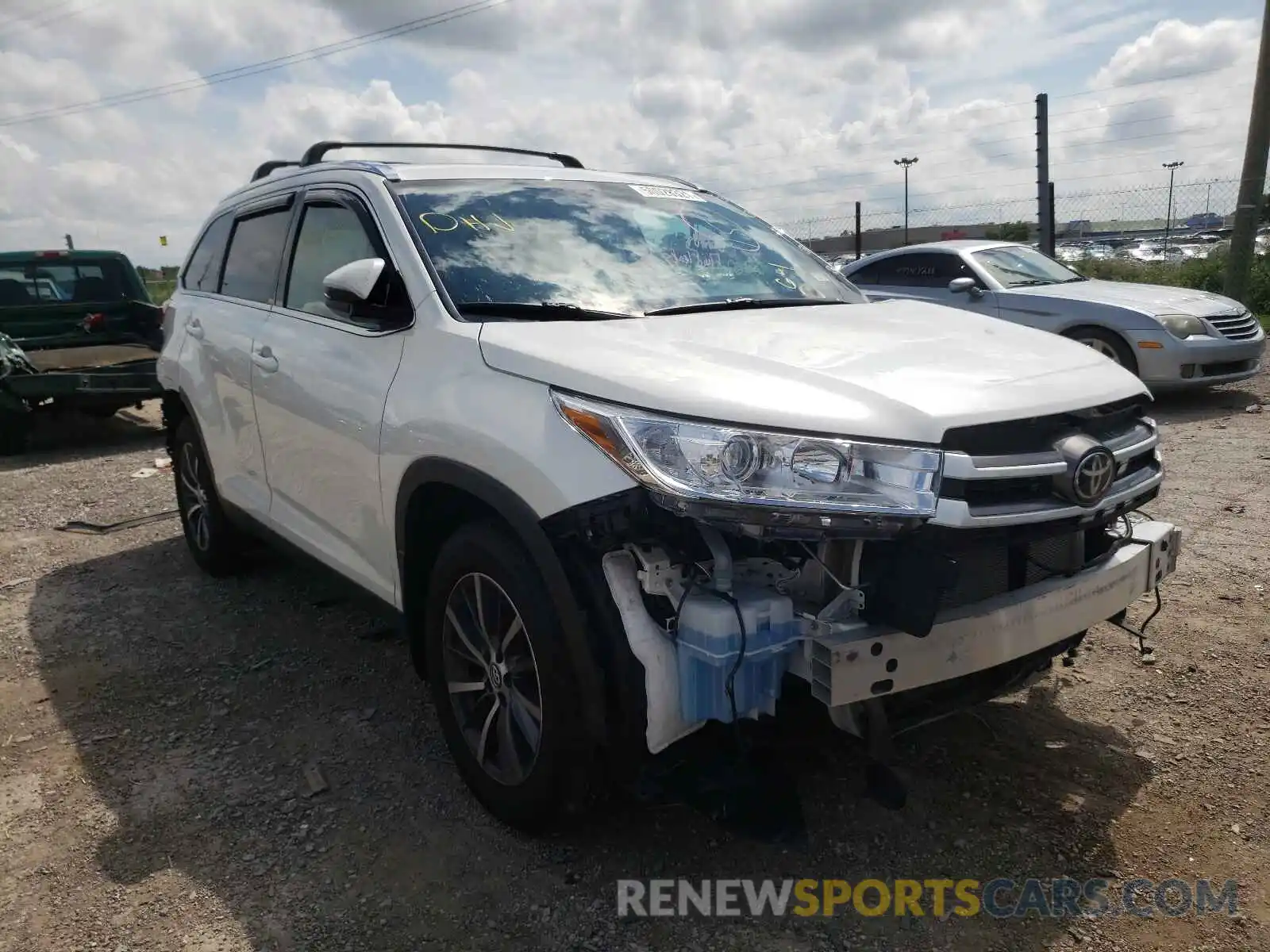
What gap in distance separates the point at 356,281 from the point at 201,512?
9.02 ft

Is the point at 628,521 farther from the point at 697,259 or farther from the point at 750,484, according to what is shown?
the point at 697,259

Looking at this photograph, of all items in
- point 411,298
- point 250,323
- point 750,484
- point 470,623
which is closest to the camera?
point 750,484

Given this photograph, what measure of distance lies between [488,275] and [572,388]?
804mm

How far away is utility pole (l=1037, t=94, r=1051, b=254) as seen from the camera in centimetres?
1196

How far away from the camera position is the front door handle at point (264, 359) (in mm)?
3816

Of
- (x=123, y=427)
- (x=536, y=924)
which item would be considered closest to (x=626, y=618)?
(x=536, y=924)

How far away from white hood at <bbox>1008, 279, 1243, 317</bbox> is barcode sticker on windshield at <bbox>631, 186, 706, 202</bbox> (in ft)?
19.2

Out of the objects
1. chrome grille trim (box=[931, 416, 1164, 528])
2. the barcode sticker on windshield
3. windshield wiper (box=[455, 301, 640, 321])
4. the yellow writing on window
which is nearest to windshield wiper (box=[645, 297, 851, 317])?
windshield wiper (box=[455, 301, 640, 321])

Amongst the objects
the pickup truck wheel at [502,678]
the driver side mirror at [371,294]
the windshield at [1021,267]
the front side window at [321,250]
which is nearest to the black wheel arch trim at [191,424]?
the front side window at [321,250]

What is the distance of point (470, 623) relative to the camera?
283cm

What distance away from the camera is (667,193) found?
12.9 feet

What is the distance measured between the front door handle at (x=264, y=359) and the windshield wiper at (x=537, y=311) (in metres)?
1.24

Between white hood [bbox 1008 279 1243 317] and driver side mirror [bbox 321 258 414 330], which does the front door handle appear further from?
white hood [bbox 1008 279 1243 317]

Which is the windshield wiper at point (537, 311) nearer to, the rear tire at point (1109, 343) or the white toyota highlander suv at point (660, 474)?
the white toyota highlander suv at point (660, 474)
